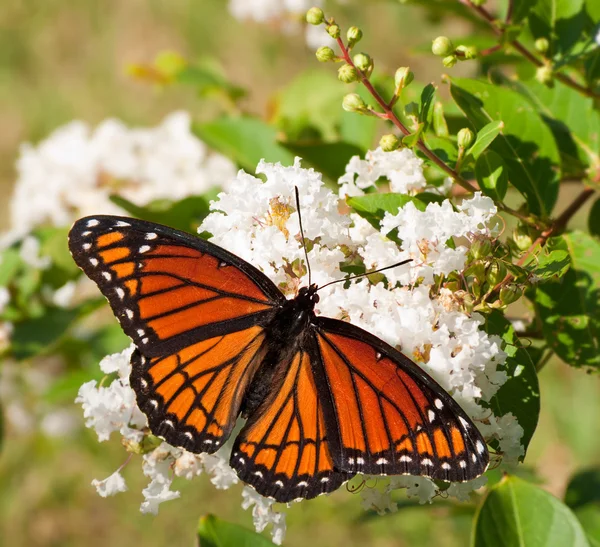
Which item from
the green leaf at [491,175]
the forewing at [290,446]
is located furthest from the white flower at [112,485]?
the green leaf at [491,175]

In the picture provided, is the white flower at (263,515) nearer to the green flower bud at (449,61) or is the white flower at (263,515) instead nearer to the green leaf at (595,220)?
the green flower bud at (449,61)

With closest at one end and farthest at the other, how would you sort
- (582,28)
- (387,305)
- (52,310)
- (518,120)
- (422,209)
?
1. (387,305)
2. (422,209)
3. (518,120)
4. (582,28)
5. (52,310)

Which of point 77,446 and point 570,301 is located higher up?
point 77,446

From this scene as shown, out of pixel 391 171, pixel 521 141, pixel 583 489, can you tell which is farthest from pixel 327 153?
pixel 583 489

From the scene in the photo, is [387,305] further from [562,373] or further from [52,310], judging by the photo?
[562,373]

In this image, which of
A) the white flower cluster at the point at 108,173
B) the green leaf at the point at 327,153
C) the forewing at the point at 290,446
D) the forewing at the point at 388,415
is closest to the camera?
the forewing at the point at 388,415

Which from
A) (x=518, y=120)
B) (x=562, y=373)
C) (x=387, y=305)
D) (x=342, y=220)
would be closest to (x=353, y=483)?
(x=387, y=305)

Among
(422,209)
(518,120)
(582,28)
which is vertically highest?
(582,28)
